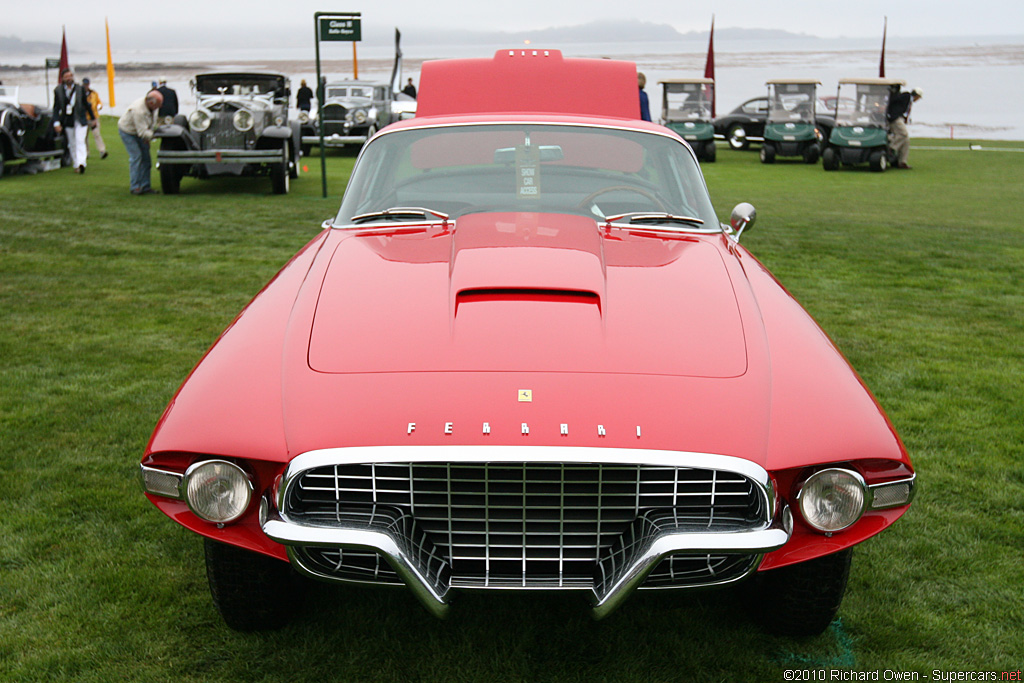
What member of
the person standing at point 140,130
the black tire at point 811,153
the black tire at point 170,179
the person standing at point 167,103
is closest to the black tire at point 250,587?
the person standing at point 140,130

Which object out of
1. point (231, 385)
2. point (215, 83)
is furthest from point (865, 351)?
point (215, 83)

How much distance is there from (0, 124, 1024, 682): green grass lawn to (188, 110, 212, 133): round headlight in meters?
5.22

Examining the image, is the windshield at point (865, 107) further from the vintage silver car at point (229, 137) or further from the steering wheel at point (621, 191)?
the steering wheel at point (621, 191)

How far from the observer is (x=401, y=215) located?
369 centimetres

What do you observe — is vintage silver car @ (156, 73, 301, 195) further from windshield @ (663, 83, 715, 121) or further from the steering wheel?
windshield @ (663, 83, 715, 121)

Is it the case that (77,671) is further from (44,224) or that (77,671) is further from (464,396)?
(44,224)

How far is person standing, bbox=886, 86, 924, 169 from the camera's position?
20.9 meters

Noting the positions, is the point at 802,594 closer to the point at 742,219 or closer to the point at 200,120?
the point at 742,219

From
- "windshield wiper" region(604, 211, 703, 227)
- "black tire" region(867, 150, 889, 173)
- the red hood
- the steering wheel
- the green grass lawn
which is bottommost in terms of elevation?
the green grass lawn

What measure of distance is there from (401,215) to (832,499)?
6.79ft

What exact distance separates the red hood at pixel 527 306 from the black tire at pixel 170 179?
1145 cm

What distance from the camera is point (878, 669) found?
271 cm

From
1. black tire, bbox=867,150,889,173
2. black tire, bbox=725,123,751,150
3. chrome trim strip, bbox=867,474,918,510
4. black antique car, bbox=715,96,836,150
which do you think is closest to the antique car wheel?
chrome trim strip, bbox=867,474,918,510

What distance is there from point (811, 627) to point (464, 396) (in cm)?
135
